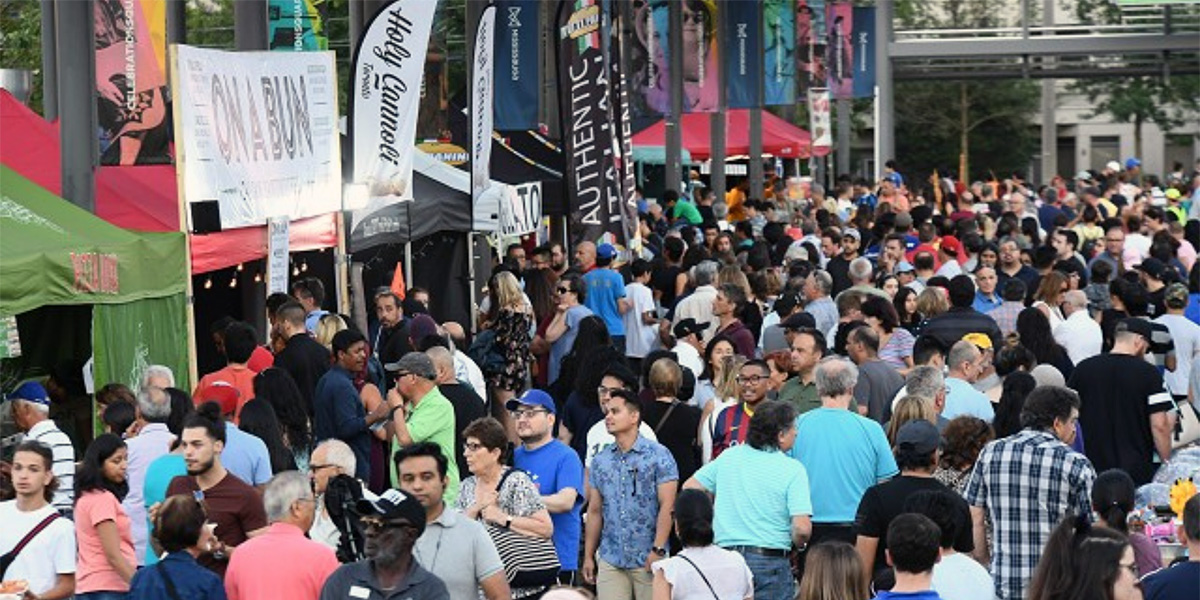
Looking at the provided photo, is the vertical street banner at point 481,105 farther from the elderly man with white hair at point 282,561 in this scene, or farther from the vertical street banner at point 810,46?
the vertical street banner at point 810,46

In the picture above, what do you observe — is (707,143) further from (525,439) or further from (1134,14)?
(525,439)

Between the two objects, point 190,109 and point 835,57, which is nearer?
point 190,109

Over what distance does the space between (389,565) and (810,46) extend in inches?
1280

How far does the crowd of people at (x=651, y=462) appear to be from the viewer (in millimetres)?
8344

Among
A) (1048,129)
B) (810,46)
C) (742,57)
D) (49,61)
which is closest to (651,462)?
(49,61)

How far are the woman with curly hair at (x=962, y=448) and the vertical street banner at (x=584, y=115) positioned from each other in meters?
11.7

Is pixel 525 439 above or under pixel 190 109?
under

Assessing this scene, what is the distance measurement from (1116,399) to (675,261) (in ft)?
31.7

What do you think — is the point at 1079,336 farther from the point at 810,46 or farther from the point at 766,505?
the point at 810,46

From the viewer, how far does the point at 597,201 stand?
Answer: 2255 centimetres

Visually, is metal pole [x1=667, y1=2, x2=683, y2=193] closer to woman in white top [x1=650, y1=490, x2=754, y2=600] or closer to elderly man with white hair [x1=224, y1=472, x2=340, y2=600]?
woman in white top [x1=650, y1=490, x2=754, y2=600]

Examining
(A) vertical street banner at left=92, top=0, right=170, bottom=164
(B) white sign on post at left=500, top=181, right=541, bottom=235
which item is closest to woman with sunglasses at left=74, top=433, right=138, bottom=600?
(A) vertical street banner at left=92, top=0, right=170, bottom=164

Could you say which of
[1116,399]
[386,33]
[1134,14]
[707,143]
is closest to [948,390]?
[1116,399]

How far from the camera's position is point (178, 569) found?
8.35 m
